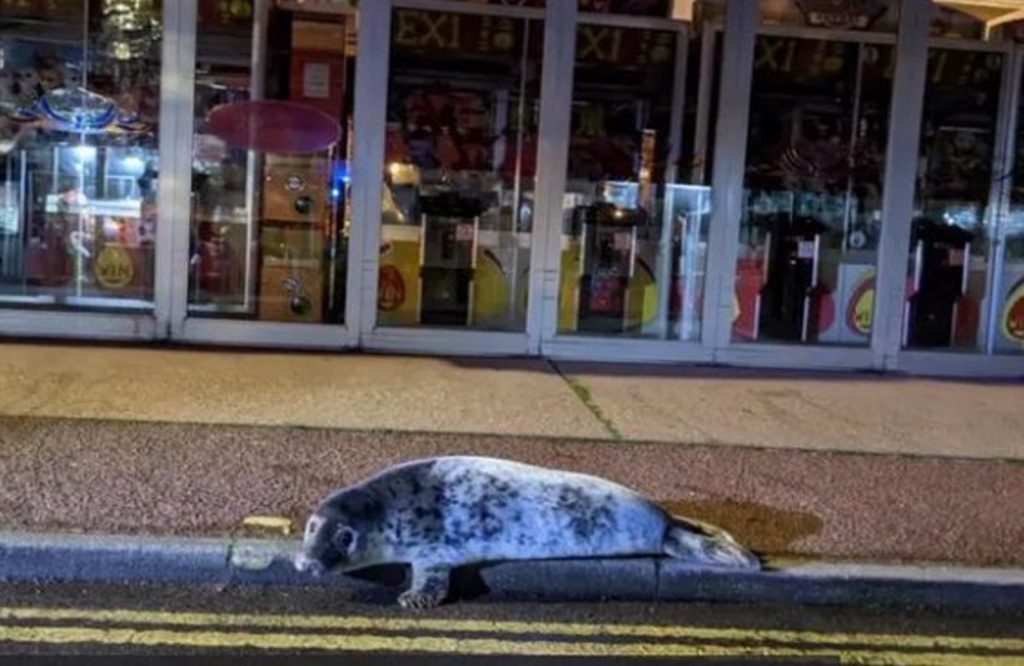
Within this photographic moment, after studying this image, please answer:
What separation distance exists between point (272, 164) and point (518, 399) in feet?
10.4

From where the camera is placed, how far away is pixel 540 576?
5.32 metres

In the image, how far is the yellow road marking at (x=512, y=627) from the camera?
4793 millimetres

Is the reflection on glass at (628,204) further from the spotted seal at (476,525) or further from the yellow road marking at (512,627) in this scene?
the yellow road marking at (512,627)

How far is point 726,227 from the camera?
34.7 ft

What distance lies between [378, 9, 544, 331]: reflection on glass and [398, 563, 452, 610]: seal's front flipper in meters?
5.39

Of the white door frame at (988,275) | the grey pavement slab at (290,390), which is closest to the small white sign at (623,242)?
the grey pavement slab at (290,390)

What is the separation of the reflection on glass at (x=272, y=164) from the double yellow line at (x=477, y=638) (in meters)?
5.65

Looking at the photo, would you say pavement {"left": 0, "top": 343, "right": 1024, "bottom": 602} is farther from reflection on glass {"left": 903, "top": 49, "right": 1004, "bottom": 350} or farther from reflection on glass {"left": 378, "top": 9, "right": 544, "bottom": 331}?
reflection on glass {"left": 903, "top": 49, "right": 1004, "bottom": 350}

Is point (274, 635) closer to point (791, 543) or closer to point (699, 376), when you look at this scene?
point (791, 543)

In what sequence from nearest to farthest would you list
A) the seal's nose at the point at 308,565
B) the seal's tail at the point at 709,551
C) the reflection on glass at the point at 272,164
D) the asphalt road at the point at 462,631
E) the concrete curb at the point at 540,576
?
1. the asphalt road at the point at 462,631
2. the seal's nose at the point at 308,565
3. the concrete curb at the point at 540,576
4. the seal's tail at the point at 709,551
5. the reflection on glass at the point at 272,164

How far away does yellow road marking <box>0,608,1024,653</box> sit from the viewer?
479 centimetres

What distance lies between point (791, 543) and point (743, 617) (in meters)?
0.68

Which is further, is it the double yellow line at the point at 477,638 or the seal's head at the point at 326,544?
the seal's head at the point at 326,544

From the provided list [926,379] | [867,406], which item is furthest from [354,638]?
[926,379]
